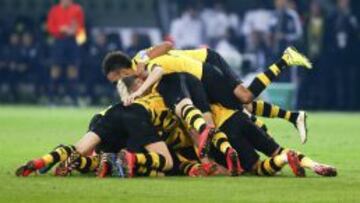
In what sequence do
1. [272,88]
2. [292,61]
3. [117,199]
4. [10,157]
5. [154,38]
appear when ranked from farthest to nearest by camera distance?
[154,38] → [272,88] → [10,157] → [292,61] → [117,199]

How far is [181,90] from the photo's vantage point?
46.4ft

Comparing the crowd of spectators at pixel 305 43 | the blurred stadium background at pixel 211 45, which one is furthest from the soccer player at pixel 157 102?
the crowd of spectators at pixel 305 43

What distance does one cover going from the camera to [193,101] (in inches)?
559

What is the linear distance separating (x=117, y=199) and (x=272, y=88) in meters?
18.7

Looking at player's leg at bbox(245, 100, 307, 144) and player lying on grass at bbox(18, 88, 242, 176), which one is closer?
player lying on grass at bbox(18, 88, 242, 176)

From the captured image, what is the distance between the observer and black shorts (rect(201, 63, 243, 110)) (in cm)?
1444

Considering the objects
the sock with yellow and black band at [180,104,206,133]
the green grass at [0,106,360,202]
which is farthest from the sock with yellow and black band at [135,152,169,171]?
the sock with yellow and black band at [180,104,206,133]

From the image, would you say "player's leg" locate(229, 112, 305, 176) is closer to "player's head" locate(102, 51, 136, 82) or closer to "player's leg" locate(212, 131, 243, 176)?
"player's leg" locate(212, 131, 243, 176)

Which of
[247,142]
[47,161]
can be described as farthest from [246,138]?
[47,161]

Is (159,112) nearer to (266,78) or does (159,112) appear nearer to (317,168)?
(266,78)

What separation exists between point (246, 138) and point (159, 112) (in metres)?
0.88

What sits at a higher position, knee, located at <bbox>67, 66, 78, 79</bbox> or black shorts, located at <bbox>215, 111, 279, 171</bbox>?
knee, located at <bbox>67, 66, 78, 79</bbox>

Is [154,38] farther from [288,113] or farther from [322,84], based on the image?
[288,113]

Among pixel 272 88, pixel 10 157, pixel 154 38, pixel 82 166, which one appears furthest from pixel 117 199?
pixel 154 38
